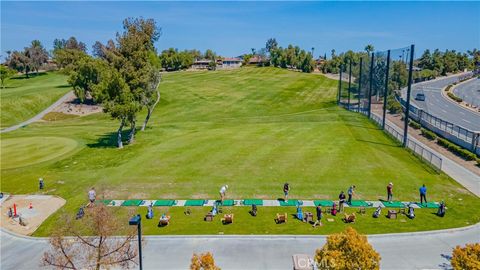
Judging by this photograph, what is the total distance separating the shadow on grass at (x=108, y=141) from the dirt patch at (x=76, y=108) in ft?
106

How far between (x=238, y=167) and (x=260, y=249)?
50.8 ft

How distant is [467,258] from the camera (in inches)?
610

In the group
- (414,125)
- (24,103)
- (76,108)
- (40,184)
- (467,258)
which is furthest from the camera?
(76,108)

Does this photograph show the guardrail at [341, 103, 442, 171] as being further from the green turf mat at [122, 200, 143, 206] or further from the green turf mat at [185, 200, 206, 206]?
the green turf mat at [122, 200, 143, 206]

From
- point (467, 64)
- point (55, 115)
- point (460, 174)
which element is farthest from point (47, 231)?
point (467, 64)

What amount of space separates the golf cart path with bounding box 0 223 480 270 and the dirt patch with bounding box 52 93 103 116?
63577 millimetres

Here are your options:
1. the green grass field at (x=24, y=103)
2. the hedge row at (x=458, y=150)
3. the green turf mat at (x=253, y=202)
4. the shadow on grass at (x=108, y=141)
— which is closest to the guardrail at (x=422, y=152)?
the hedge row at (x=458, y=150)

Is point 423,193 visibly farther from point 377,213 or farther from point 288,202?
point 288,202

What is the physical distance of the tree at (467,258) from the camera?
15273mm

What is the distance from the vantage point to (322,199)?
30203 millimetres

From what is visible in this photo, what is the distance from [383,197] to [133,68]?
31.5 meters

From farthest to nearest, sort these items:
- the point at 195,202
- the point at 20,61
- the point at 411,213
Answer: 1. the point at 20,61
2. the point at 195,202
3. the point at 411,213

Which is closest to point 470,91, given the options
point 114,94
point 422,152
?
point 422,152

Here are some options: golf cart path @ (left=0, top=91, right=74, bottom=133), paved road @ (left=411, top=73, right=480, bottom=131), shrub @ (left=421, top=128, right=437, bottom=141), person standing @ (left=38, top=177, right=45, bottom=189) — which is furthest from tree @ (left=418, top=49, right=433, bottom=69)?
person standing @ (left=38, top=177, right=45, bottom=189)
